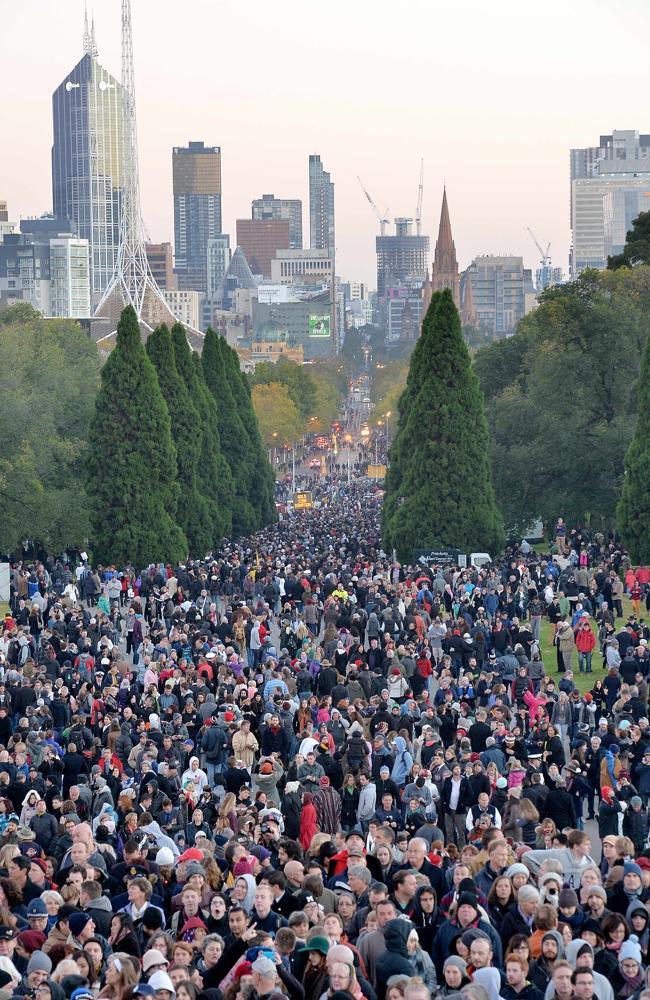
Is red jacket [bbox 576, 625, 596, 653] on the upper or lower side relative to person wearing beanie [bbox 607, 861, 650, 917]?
lower

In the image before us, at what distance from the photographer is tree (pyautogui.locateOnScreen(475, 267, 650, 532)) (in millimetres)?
59469

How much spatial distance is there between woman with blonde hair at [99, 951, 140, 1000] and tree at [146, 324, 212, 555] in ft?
160

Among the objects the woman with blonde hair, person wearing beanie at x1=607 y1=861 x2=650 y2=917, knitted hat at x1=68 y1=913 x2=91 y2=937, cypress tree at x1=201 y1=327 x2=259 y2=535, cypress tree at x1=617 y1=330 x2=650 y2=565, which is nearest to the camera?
the woman with blonde hair

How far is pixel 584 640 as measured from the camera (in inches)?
A: 1352

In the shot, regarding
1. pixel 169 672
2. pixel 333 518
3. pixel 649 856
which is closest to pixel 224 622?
pixel 169 672

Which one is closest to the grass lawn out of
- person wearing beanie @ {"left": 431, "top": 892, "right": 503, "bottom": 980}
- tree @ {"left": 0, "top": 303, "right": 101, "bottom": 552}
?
tree @ {"left": 0, "top": 303, "right": 101, "bottom": 552}

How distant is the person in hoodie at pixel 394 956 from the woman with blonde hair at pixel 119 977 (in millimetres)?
1762

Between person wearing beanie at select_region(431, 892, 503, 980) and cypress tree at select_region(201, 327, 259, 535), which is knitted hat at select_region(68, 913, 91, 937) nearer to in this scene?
person wearing beanie at select_region(431, 892, 503, 980)

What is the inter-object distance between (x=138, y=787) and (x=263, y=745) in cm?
366

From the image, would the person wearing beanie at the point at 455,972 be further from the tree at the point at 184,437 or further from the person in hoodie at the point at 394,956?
the tree at the point at 184,437

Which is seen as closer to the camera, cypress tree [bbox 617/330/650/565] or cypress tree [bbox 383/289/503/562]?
cypress tree [bbox 617/330/650/565]

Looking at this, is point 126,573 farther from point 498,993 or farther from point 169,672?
point 498,993

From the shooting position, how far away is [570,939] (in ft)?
44.3

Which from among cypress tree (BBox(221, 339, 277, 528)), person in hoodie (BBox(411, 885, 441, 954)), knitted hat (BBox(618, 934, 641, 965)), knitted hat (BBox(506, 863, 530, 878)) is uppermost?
knitted hat (BBox(618, 934, 641, 965))
